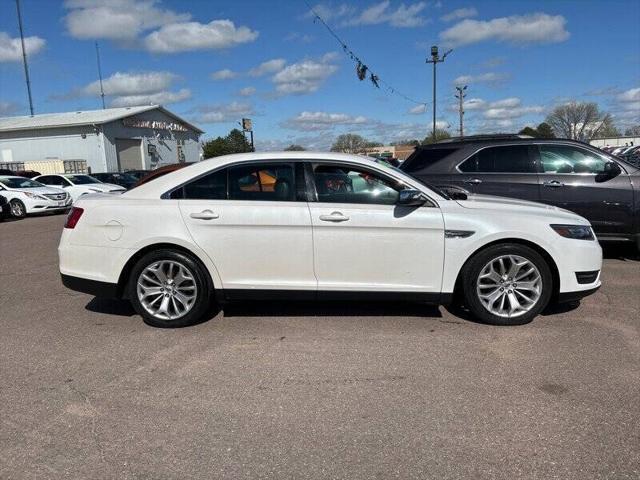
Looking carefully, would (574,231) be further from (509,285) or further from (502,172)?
(502,172)

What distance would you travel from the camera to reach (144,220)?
15.6 ft

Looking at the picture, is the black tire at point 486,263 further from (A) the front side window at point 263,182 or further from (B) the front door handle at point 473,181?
(B) the front door handle at point 473,181

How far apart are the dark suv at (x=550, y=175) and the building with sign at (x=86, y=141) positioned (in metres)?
34.5

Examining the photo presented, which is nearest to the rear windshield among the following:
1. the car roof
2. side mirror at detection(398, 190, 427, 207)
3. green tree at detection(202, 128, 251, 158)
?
the car roof

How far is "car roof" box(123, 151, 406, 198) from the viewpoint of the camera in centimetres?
484

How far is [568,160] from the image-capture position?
750 cm

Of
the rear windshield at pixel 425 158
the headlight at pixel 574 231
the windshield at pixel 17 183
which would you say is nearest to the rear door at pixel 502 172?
the rear windshield at pixel 425 158

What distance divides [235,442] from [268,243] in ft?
6.61

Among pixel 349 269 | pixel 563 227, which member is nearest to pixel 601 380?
pixel 563 227

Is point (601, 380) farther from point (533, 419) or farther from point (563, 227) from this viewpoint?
point (563, 227)

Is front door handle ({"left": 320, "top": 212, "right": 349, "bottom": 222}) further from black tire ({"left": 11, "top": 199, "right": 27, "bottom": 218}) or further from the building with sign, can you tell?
the building with sign

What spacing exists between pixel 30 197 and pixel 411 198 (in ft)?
55.8

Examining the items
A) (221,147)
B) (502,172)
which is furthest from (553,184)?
A: (221,147)

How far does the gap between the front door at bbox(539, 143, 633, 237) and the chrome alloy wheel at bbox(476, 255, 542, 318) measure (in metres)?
3.07
